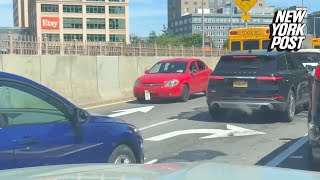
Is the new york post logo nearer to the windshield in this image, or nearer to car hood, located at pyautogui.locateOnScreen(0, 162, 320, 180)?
the windshield

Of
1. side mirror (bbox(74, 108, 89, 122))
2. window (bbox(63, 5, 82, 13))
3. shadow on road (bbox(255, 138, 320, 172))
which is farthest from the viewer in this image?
window (bbox(63, 5, 82, 13))

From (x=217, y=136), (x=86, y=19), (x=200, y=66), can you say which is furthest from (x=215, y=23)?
(x=217, y=136)

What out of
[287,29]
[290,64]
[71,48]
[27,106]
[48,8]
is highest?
[48,8]

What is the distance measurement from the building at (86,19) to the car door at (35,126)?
115 meters

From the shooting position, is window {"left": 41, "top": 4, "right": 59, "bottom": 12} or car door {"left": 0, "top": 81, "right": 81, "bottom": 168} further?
window {"left": 41, "top": 4, "right": 59, "bottom": 12}

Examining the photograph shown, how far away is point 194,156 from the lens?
8.39m

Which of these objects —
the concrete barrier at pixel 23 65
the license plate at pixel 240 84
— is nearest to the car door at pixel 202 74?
the concrete barrier at pixel 23 65

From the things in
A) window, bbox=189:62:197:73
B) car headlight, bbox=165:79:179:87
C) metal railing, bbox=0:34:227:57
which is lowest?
car headlight, bbox=165:79:179:87

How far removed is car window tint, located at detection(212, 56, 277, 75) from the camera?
11.9 metres

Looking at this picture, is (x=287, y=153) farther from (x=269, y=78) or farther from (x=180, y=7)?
(x=180, y=7)

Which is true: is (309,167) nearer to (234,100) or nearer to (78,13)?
(234,100)

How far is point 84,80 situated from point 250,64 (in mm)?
6609

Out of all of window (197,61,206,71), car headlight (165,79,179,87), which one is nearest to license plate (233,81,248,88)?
car headlight (165,79,179,87)

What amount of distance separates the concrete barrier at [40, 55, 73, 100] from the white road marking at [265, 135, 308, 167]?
26.9 ft
